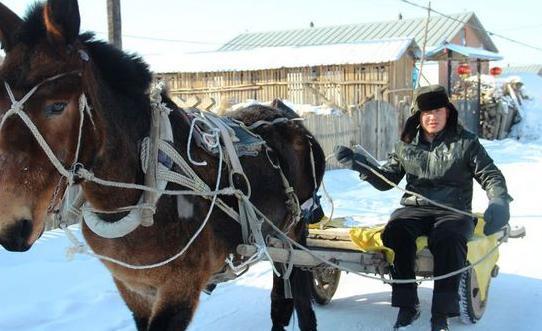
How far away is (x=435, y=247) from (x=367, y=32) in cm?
3570

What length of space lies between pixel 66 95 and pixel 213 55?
26.2m

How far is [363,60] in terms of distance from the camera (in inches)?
878

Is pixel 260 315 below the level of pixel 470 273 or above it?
below

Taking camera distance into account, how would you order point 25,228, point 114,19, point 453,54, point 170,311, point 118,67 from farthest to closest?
1. point 453,54
2. point 114,19
3. point 170,311
4. point 118,67
5. point 25,228

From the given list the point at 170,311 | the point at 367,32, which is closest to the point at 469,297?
the point at 170,311

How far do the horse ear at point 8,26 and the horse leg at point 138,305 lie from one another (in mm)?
1375

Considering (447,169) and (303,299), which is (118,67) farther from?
(447,169)

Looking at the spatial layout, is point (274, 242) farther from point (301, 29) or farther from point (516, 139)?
point (301, 29)

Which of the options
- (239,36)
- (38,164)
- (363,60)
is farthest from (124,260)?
(239,36)

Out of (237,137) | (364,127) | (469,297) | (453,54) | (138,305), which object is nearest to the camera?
(138,305)

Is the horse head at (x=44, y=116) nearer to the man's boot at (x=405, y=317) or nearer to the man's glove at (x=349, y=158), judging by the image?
the man's glove at (x=349, y=158)

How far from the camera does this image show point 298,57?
950 inches

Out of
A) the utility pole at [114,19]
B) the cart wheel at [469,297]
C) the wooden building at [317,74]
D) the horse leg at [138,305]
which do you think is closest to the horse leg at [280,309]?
the cart wheel at [469,297]

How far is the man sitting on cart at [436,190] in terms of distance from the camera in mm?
3896
